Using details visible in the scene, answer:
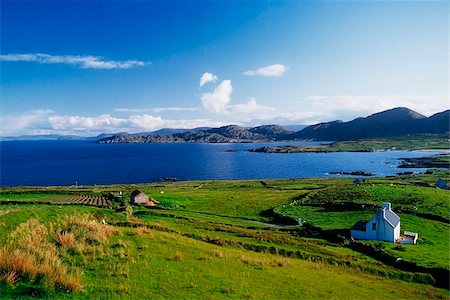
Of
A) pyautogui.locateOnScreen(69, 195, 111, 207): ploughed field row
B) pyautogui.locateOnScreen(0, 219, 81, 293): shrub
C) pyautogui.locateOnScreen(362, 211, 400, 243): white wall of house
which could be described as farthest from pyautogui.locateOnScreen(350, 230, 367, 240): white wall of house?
pyautogui.locateOnScreen(69, 195, 111, 207): ploughed field row

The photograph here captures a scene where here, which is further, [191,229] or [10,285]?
[191,229]

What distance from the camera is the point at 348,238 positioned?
154 feet

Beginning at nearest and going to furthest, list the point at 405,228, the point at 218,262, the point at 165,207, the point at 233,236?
the point at 218,262 → the point at 233,236 → the point at 405,228 → the point at 165,207

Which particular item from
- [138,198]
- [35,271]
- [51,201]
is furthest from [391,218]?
[51,201]

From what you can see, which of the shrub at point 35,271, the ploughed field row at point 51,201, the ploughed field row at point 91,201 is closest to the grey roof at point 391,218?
the shrub at point 35,271

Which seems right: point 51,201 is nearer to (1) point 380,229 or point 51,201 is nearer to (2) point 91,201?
(2) point 91,201

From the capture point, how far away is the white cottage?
45.9 metres

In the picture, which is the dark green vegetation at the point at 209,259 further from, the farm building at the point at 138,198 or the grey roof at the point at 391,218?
the farm building at the point at 138,198

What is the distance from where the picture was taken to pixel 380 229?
153 ft

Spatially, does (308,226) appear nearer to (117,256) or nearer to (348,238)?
(348,238)

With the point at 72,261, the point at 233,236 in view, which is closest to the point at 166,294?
the point at 72,261

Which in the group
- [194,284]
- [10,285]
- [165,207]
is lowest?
[165,207]

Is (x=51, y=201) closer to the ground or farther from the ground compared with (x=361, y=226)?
farther from the ground

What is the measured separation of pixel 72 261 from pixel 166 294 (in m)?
7.86
